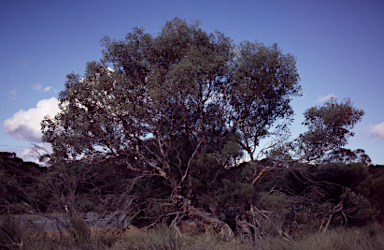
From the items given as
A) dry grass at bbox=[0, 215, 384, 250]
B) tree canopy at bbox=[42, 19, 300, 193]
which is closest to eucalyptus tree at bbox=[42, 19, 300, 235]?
tree canopy at bbox=[42, 19, 300, 193]

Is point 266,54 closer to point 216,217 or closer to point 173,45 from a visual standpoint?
point 173,45

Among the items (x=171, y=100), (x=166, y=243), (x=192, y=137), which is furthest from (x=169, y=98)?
(x=166, y=243)

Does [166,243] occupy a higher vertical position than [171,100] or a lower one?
lower

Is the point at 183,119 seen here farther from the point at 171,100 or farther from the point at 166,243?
the point at 166,243

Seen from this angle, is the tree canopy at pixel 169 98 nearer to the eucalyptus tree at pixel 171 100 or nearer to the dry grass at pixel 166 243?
the eucalyptus tree at pixel 171 100

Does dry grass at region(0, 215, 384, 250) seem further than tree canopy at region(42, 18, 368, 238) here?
No

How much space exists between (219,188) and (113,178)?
4.49m

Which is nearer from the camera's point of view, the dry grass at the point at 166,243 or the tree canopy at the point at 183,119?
the dry grass at the point at 166,243

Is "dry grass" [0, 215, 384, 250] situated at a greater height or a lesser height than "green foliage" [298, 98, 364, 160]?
lesser

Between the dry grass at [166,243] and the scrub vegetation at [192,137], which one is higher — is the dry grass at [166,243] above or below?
below

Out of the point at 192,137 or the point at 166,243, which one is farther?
the point at 192,137

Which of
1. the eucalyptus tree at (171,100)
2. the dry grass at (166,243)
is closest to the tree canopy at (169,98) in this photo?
the eucalyptus tree at (171,100)

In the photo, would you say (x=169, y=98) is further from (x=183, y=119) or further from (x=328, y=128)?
(x=328, y=128)

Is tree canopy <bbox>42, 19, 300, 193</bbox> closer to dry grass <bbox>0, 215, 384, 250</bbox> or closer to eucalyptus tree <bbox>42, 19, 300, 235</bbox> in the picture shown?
eucalyptus tree <bbox>42, 19, 300, 235</bbox>
